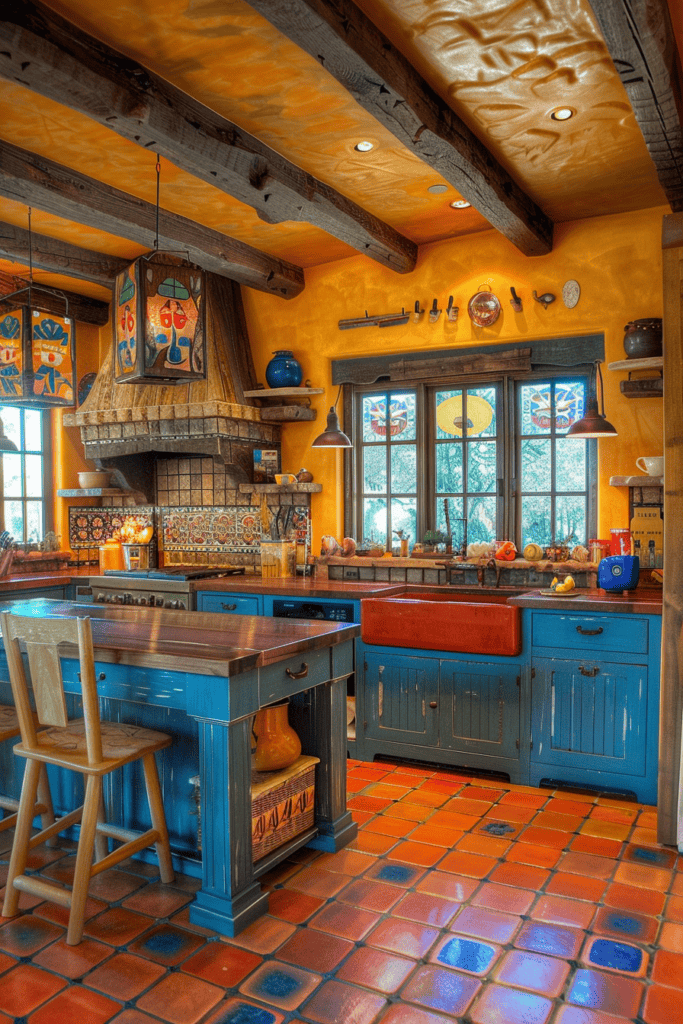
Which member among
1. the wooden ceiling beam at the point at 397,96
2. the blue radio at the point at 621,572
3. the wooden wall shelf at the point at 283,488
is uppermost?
the wooden ceiling beam at the point at 397,96

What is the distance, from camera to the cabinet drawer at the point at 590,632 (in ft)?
12.5

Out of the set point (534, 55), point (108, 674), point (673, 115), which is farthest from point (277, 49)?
point (108, 674)

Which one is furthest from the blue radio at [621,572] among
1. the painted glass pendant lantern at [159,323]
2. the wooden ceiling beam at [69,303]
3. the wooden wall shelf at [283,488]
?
the wooden ceiling beam at [69,303]

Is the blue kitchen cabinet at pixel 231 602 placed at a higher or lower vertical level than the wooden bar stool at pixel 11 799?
higher

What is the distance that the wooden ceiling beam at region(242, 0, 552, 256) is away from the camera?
255cm

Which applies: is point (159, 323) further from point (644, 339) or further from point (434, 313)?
point (644, 339)

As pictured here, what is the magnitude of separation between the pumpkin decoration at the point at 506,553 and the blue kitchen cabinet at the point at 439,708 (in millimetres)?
929

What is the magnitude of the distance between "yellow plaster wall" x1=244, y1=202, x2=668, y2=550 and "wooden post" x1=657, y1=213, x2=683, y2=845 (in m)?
1.30

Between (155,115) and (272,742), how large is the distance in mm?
2745

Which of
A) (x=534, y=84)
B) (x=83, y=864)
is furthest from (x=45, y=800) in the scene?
(x=534, y=84)

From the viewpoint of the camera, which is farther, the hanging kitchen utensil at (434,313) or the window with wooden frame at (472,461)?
the hanging kitchen utensil at (434,313)

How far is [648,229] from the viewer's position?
180 inches

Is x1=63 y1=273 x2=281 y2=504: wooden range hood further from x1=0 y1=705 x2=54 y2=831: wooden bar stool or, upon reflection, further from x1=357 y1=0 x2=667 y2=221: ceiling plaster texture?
x1=0 y1=705 x2=54 y2=831: wooden bar stool

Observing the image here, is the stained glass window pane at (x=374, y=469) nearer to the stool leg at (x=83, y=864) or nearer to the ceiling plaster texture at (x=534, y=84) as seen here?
the ceiling plaster texture at (x=534, y=84)
